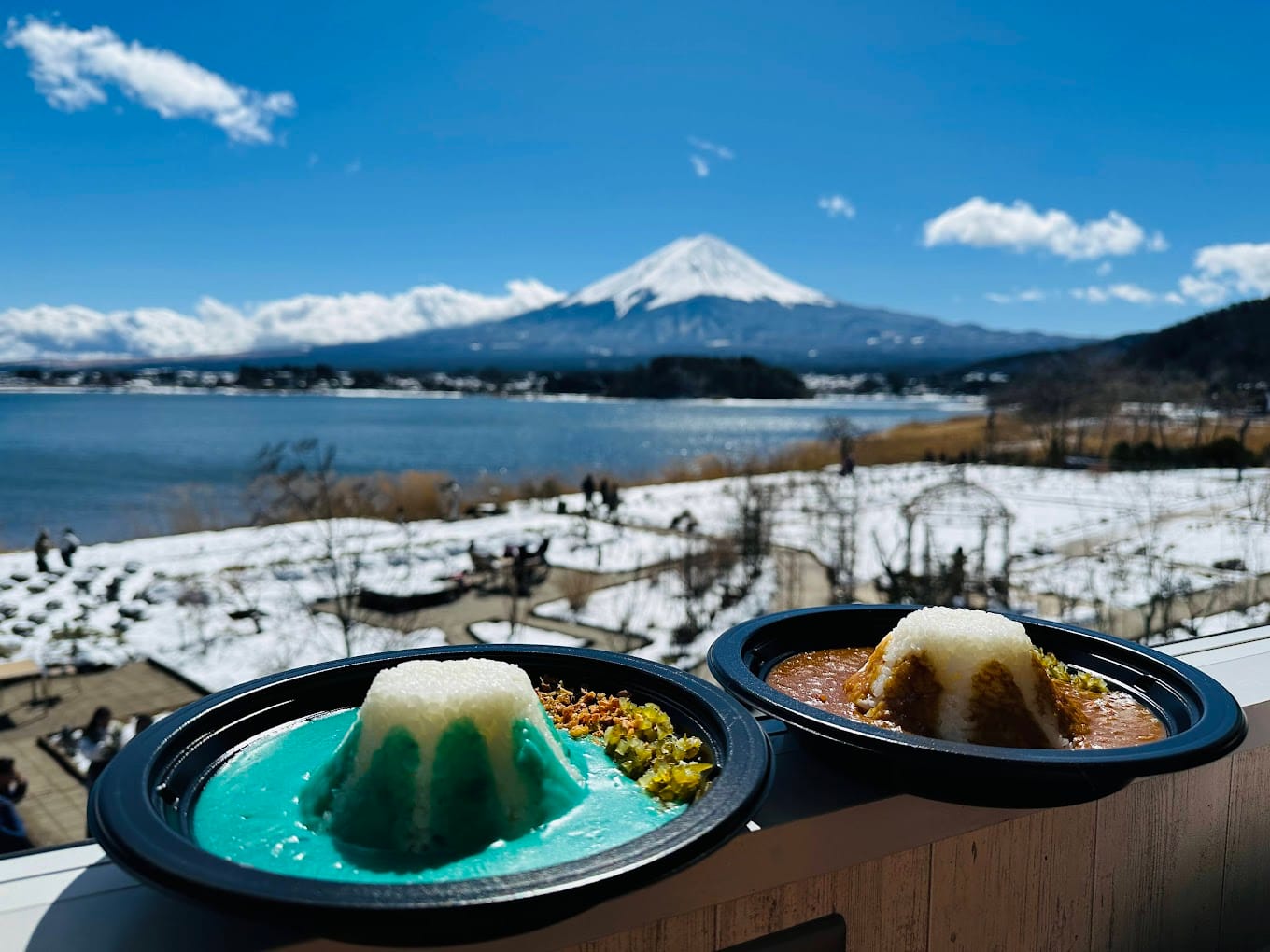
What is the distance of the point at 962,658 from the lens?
1.01 metres

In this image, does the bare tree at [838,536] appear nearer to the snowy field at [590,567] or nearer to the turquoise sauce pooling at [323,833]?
the snowy field at [590,567]

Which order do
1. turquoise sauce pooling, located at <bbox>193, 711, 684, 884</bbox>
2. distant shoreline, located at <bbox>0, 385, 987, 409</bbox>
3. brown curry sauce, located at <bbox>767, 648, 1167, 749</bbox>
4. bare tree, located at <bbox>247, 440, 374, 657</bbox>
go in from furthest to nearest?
distant shoreline, located at <bbox>0, 385, 987, 409</bbox> < bare tree, located at <bbox>247, 440, 374, 657</bbox> < brown curry sauce, located at <bbox>767, 648, 1167, 749</bbox> < turquoise sauce pooling, located at <bbox>193, 711, 684, 884</bbox>

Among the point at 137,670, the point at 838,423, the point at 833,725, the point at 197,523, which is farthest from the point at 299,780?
the point at 838,423

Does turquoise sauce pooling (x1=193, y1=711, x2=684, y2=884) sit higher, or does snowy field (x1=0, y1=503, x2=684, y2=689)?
turquoise sauce pooling (x1=193, y1=711, x2=684, y2=884)

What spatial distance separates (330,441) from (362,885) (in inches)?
1528

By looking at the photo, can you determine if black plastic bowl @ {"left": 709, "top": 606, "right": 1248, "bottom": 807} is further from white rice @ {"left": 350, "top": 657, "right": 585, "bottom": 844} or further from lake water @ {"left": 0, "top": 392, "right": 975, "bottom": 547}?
lake water @ {"left": 0, "top": 392, "right": 975, "bottom": 547}

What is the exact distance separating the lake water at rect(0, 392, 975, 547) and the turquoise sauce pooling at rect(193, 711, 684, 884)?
15.3 m

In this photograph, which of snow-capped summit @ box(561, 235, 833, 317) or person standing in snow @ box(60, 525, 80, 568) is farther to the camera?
snow-capped summit @ box(561, 235, 833, 317)

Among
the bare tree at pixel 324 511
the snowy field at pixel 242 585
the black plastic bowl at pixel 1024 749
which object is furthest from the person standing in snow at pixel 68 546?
the black plastic bowl at pixel 1024 749

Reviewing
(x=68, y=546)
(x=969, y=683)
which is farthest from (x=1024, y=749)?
(x=68, y=546)

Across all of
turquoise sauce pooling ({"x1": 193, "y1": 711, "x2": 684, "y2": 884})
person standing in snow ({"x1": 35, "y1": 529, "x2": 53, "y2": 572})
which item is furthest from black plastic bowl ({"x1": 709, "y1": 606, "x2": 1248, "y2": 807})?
person standing in snow ({"x1": 35, "y1": 529, "x2": 53, "y2": 572})

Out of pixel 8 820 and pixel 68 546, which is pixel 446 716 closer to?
pixel 8 820

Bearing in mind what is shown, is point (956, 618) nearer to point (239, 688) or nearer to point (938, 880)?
point (938, 880)

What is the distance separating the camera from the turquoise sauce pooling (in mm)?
721
